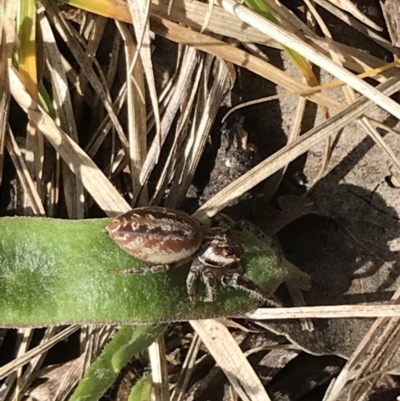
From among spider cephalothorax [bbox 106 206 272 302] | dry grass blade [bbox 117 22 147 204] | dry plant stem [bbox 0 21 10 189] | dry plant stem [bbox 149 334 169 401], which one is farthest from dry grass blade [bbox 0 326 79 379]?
dry plant stem [bbox 0 21 10 189]

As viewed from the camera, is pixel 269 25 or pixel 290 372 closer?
pixel 269 25

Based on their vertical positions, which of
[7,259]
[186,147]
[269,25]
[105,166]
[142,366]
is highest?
[269,25]

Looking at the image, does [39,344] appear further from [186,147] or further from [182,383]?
[186,147]

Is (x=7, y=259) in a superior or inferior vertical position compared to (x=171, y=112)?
inferior

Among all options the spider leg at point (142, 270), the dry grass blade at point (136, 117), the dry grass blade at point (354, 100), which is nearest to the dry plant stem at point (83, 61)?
the dry grass blade at point (136, 117)

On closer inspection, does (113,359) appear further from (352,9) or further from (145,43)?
(352,9)

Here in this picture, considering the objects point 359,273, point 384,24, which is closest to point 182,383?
point 359,273
